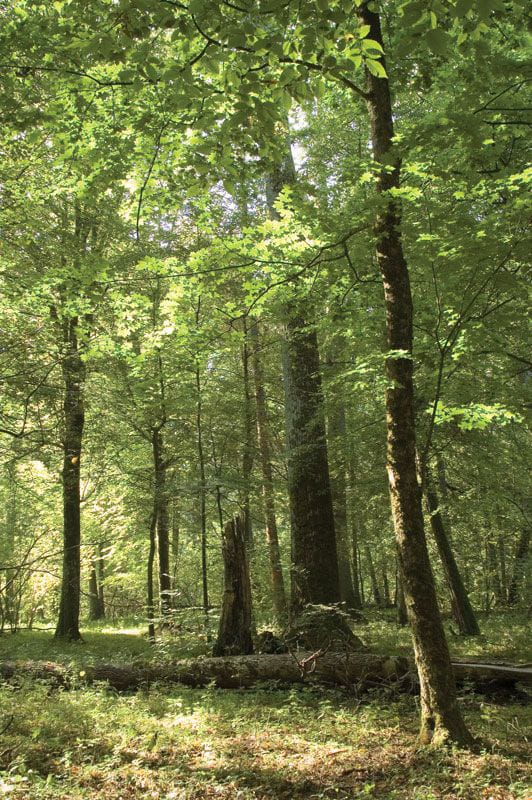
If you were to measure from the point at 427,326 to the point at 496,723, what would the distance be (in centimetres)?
440

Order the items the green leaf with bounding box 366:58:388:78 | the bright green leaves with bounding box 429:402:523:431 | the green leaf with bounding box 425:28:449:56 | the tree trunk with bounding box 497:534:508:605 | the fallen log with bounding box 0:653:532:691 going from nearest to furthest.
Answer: the green leaf with bounding box 425:28:449:56 < the green leaf with bounding box 366:58:388:78 < the bright green leaves with bounding box 429:402:523:431 < the fallen log with bounding box 0:653:532:691 < the tree trunk with bounding box 497:534:508:605

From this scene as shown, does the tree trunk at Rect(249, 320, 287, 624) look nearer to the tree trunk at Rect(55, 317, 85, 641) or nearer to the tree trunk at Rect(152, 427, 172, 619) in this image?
the tree trunk at Rect(152, 427, 172, 619)

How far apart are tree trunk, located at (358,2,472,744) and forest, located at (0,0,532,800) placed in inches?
1.0

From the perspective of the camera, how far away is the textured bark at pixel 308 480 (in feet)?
28.2

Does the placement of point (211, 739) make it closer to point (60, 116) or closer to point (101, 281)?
point (101, 281)

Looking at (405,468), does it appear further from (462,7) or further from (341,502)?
(341,502)

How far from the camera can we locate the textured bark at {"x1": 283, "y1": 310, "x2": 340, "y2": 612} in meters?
8.59

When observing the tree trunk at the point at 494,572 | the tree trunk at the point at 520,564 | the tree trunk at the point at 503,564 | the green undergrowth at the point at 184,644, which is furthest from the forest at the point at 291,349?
the tree trunk at the point at 494,572

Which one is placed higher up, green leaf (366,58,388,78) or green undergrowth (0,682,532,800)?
green leaf (366,58,388,78)

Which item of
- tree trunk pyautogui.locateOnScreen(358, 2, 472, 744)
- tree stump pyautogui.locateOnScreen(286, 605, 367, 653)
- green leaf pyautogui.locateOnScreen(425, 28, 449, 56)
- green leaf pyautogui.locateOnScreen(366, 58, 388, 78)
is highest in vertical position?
green leaf pyautogui.locateOnScreen(366, 58, 388, 78)

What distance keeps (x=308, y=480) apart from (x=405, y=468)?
4.65 m

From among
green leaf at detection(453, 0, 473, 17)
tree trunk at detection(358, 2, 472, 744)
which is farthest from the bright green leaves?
green leaf at detection(453, 0, 473, 17)

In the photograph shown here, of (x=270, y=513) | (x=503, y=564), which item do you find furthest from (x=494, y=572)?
(x=270, y=513)

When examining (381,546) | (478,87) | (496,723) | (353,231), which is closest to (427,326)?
(353,231)
